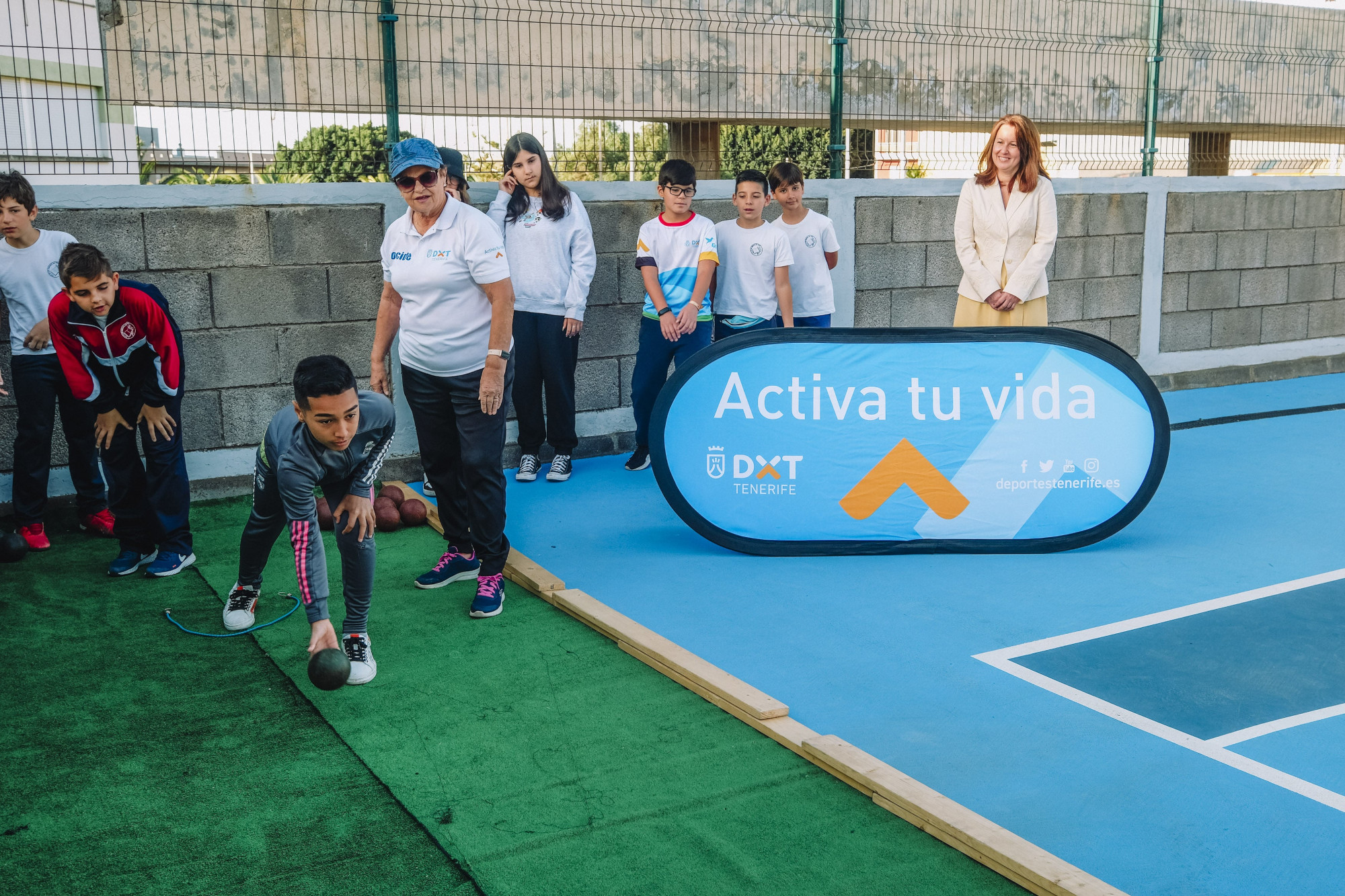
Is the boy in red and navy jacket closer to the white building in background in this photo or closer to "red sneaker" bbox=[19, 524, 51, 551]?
"red sneaker" bbox=[19, 524, 51, 551]

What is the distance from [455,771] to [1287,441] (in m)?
7.09

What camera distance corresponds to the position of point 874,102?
33.0ft

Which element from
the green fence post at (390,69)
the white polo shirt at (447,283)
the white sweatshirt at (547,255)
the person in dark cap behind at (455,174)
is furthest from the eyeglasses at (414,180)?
the green fence post at (390,69)

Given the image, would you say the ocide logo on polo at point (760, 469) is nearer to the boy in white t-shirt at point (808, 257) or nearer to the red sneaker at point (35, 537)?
the boy in white t-shirt at point (808, 257)

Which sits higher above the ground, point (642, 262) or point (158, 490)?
point (642, 262)

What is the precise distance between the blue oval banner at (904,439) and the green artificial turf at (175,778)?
207 centimetres

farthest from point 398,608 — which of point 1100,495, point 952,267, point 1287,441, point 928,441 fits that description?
point 1287,441

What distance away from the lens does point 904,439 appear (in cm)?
567

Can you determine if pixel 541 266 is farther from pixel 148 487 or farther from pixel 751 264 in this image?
pixel 148 487

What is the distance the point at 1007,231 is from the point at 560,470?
3044mm

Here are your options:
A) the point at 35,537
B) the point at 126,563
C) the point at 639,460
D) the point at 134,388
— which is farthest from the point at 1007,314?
the point at 35,537

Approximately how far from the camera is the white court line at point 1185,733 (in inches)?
135

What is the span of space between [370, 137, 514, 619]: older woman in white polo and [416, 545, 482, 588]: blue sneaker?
0.39 metres

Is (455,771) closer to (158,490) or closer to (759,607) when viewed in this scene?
(759,607)
